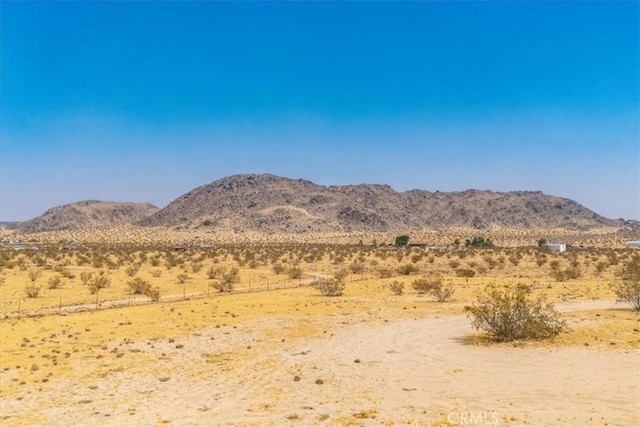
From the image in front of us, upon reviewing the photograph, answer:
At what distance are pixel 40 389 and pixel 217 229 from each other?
146 m

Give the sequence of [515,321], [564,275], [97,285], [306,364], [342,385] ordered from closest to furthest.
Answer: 1. [342,385]
2. [306,364]
3. [515,321]
4. [97,285]
5. [564,275]

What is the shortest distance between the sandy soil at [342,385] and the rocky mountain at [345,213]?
459 ft

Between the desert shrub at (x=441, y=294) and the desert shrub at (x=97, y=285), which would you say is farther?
the desert shrub at (x=97, y=285)

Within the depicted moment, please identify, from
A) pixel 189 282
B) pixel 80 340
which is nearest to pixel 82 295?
pixel 189 282

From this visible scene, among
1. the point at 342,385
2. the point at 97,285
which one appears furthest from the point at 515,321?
the point at 97,285

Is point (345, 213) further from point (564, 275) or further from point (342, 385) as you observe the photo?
point (342, 385)

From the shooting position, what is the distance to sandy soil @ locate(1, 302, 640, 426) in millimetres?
12055

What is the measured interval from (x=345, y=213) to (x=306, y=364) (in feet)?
523

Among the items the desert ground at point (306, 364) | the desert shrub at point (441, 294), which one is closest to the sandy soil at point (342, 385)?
the desert ground at point (306, 364)

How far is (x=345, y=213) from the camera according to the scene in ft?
577

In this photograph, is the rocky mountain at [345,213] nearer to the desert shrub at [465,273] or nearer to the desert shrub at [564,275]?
the desert shrub at [465,273]

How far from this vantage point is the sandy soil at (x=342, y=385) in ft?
39.5

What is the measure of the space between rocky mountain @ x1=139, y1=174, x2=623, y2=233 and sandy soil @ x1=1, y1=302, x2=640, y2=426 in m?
140

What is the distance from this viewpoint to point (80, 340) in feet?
67.4
